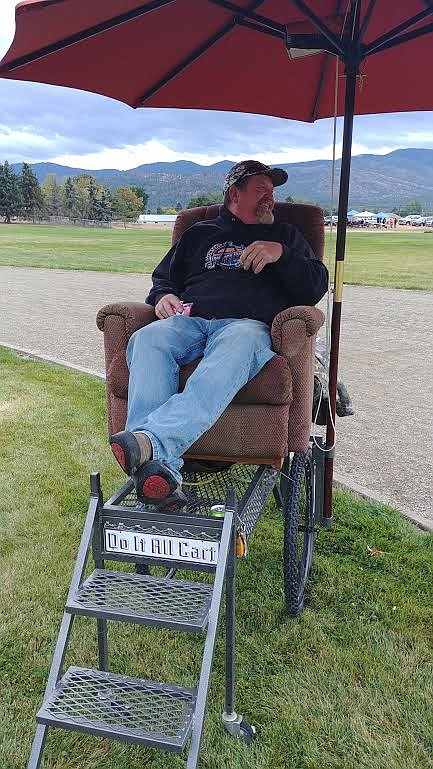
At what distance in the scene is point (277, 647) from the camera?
A: 9.18ft

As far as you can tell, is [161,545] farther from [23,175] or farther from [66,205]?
[66,205]

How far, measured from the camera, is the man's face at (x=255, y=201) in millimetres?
3721

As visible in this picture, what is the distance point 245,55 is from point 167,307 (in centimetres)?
158

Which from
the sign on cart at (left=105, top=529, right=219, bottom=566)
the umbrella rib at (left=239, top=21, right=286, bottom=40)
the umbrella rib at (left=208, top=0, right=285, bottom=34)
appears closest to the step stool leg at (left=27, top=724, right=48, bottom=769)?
the sign on cart at (left=105, top=529, right=219, bottom=566)

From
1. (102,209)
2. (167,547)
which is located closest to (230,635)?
(167,547)

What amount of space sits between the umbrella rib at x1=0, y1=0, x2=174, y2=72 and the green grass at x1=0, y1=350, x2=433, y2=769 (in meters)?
2.42

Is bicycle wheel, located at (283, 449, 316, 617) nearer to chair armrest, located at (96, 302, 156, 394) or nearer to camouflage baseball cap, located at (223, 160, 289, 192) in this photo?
chair armrest, located at (96, 302, 156, 394)

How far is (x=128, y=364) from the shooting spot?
3152 millimetres

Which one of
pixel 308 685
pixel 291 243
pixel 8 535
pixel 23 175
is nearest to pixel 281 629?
pixel 308 685

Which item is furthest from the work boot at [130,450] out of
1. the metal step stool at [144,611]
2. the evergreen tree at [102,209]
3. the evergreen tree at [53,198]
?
the evergreen tree at [53,198]

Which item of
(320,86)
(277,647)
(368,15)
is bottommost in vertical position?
(277,647)

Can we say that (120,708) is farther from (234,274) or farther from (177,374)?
(234,274)

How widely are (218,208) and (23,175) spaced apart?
97.2m

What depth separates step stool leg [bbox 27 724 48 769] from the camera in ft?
6.56
